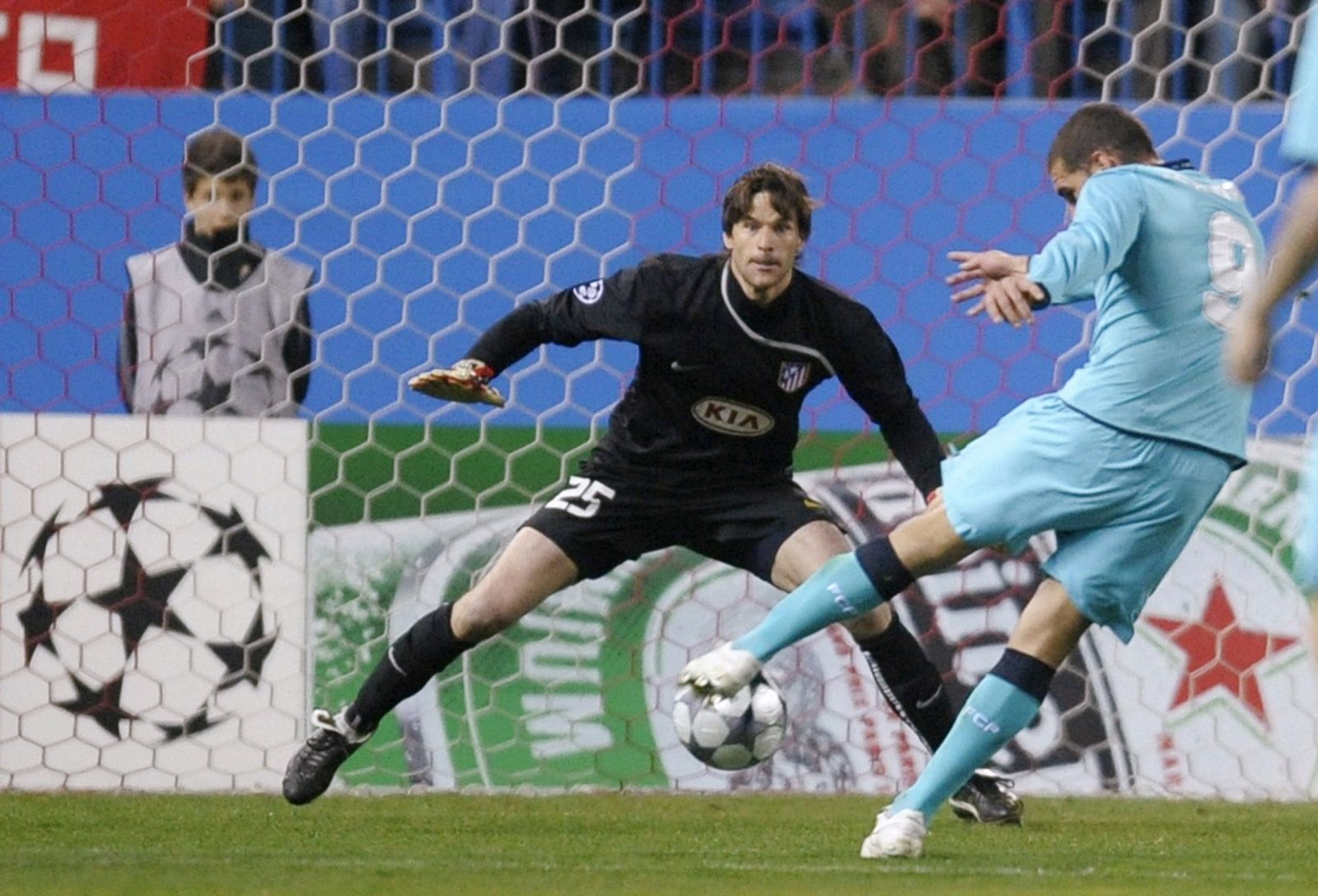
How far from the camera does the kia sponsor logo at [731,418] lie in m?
4.80

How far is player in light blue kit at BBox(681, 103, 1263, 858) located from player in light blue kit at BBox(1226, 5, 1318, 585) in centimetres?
84

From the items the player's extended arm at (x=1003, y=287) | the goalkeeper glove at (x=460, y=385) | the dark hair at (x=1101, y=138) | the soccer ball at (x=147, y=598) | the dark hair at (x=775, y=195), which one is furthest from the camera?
the soccer ball at (x=147, y=598)

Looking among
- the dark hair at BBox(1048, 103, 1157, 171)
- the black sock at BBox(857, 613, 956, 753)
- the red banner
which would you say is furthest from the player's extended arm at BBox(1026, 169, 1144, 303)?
the red banner

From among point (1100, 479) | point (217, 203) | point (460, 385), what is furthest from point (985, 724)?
point (217, 203)

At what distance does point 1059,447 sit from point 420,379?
1.36 metres

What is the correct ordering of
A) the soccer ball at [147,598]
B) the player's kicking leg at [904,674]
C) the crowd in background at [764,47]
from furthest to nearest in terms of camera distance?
the crowd in background at [764,47], the soccer ball at [147,598], the player's kicking leg at [904,674]

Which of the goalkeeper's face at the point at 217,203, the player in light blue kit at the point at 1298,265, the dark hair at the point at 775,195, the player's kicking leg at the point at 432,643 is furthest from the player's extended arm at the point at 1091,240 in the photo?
the goalkeeper's face at the point at 217,203

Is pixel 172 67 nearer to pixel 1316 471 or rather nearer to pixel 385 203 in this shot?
pixel 385 203

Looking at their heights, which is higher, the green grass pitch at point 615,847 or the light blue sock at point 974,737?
the light blue sock at point 974,737

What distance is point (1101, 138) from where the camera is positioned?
416cm

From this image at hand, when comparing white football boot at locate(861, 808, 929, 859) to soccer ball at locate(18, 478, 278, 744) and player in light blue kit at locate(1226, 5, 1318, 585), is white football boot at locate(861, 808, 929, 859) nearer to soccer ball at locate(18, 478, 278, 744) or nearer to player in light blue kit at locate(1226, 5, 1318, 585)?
player in light blue kit at locate(1226, 5, 1318, 585)

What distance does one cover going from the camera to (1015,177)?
19.1ft

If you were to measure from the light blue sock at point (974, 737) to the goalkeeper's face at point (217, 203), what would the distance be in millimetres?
2676

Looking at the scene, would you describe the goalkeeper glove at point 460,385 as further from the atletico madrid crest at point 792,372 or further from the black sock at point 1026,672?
the black sock at point 1026,672
